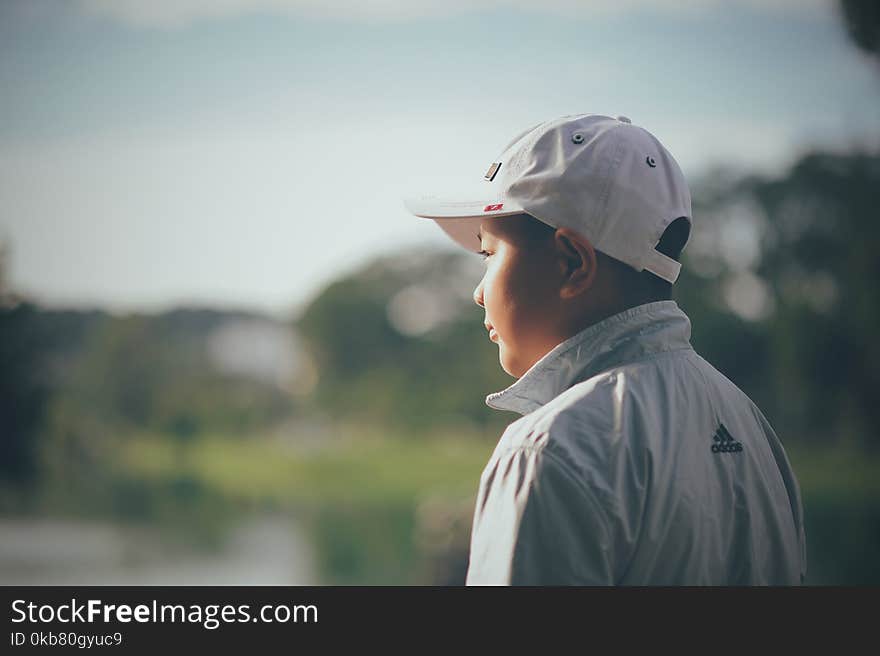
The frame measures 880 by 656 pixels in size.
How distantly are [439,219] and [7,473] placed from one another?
12.3m

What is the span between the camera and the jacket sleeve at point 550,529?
65 centimetres

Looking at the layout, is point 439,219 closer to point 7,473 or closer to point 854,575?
point 854,575

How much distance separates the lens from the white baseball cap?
76 centimetres

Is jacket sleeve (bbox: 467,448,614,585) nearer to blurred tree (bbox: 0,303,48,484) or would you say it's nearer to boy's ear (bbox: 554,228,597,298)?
boy's ear (bbox: 554,228,597,298)

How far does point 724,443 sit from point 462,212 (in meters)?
0.29

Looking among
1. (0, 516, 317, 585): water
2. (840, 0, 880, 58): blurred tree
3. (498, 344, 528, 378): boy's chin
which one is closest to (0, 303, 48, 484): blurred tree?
(0, 516, 317, 585): water

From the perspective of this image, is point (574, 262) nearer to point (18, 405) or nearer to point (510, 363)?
point (510, 363)

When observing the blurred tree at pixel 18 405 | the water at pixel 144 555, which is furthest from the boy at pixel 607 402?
the blurred tree at pixel 18 405

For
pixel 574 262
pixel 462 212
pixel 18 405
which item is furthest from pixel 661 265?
pixel 18 405

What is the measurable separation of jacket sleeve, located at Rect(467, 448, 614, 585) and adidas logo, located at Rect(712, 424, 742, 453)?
14 centimetres

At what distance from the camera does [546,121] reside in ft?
2.62

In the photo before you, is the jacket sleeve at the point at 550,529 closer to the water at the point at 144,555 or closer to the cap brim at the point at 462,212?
the cap brim at the point at 462,212

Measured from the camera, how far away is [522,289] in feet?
2.66

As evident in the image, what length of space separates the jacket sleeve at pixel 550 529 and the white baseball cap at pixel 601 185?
0.20 m
